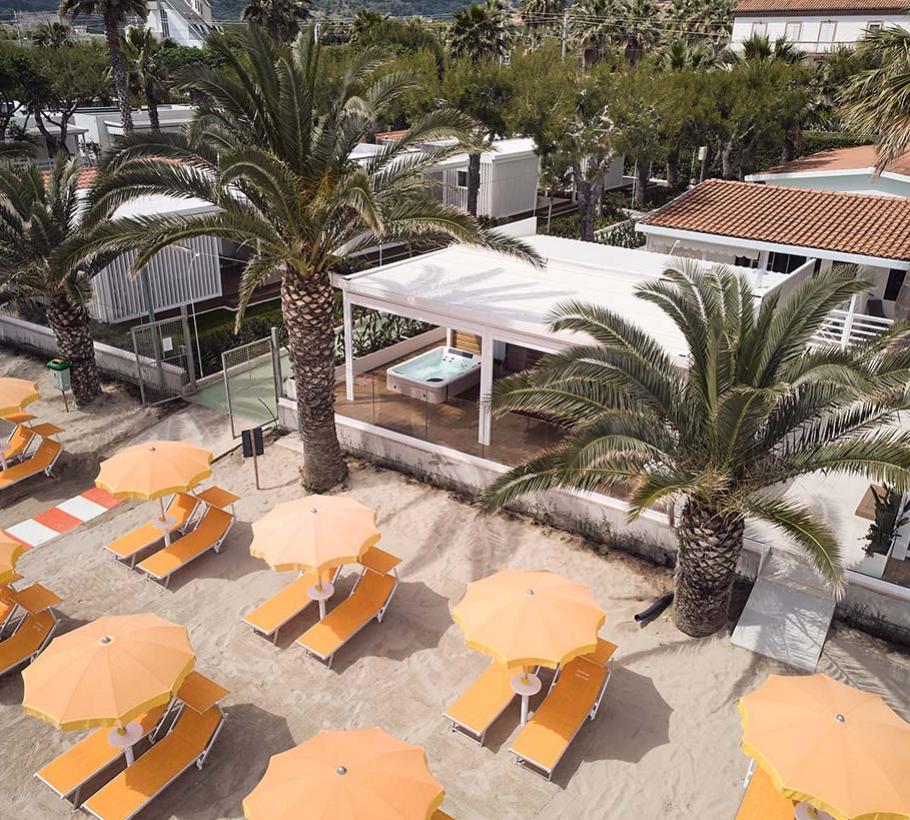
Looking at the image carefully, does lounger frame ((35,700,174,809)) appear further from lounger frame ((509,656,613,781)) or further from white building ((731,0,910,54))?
white building ((731,0,910,54))

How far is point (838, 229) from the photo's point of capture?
20672 mm

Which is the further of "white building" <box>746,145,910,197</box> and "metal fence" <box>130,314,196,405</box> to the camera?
"white building" <box>746,145,910,197</box>

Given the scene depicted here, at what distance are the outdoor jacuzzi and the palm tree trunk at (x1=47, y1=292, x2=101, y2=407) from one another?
7.11 meters

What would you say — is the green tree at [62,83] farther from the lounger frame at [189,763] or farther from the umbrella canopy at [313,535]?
the lounger frame at [189,763]

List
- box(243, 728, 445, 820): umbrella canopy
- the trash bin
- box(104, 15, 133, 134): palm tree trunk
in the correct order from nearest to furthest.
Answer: box(243, 728, 445, 820): umbrella canopy → the trash bin → box(104, 15, 133, 134): palm tree trunk

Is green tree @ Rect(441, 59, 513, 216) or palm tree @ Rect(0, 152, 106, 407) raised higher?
green tree @ Rect(441, 59, 513, 216)

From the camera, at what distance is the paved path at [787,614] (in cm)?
1067

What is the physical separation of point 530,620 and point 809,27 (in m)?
69.7

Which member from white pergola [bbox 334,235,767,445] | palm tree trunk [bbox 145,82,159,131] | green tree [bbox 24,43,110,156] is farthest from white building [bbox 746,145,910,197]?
green tree [bbox 24,43,110,156]

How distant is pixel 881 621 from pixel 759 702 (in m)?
4.08

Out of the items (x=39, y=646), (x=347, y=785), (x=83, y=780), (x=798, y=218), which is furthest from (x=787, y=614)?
(x=798, y=218)

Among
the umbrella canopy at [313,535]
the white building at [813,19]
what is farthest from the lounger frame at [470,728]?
the white building at [813,19]

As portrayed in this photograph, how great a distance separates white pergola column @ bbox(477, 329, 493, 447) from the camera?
14094 mm

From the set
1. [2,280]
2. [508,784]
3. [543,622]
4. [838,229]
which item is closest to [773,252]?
[838,229]
